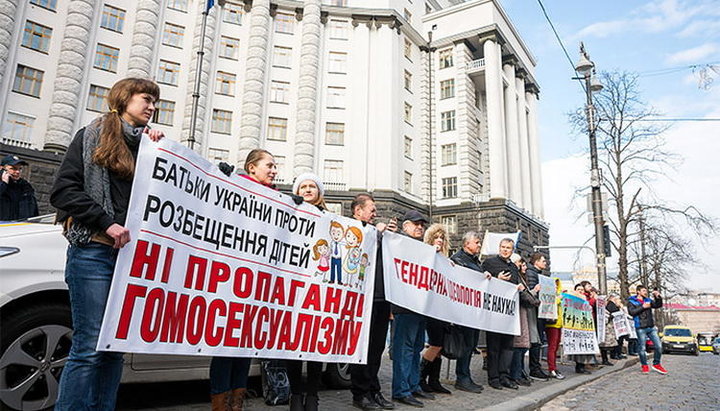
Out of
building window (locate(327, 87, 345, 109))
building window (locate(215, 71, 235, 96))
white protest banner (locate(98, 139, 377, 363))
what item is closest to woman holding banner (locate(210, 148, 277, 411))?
white protest banner (locate(98, 139, 377, 363))

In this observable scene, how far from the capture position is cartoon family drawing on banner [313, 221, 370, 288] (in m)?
3.89

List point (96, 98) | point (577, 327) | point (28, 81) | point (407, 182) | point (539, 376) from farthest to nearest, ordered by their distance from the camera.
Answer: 1. point (407, 182)
2. point (96, 98)
3. point (28, 81)
4. point (577, 327)
5. point (539, 376)

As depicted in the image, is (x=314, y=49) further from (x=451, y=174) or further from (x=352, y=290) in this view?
(x=352, y=290)

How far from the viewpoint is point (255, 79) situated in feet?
94.8

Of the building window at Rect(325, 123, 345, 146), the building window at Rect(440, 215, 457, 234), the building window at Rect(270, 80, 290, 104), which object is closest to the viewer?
the building window at Rect(270, 80, 290, 104)

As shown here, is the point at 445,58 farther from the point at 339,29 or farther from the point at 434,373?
the point at 434,373

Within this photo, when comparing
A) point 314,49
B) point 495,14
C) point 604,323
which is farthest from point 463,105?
point 604,323

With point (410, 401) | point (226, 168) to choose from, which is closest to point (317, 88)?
point (410, 401)

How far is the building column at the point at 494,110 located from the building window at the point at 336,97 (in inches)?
448

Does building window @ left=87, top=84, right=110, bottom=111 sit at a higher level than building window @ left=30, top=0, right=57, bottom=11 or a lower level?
lower

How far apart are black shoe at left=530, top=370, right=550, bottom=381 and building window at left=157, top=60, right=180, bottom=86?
2641 cm

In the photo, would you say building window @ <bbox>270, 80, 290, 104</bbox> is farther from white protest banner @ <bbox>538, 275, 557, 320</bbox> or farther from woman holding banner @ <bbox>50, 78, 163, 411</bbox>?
woman holding banner @ <bbox>50, 78, 163, 411</bbox>

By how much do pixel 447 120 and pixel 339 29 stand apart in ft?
34.9

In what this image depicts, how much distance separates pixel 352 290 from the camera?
13.6ft
